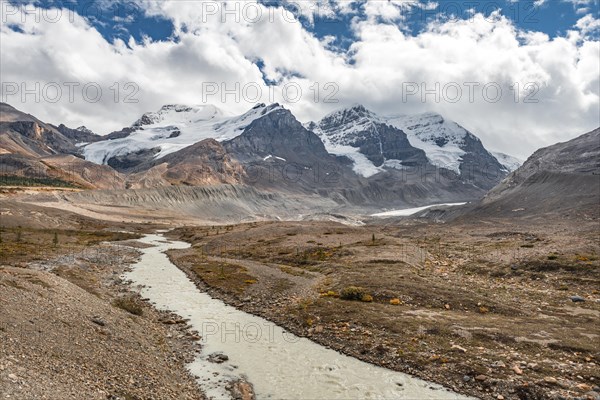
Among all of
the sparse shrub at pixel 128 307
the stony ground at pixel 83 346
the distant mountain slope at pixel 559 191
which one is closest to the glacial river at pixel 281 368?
the stony ground at pixel 83 346

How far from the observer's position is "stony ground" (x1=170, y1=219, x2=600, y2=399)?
78.8 feet

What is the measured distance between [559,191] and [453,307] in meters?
151

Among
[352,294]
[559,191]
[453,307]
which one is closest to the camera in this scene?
[453,307]

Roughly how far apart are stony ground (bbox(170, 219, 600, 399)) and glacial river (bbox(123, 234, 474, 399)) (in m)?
1.33

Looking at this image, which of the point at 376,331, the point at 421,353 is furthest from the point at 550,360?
the point at 376,331

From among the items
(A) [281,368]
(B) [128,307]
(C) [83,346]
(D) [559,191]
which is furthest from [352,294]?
(D) [559,191]

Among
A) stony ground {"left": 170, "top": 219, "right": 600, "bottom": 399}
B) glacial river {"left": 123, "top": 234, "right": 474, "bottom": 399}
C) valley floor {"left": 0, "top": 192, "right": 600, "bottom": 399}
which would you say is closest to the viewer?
valley floor {"left": 0, "top": 192, "right": 600, "bottom": 399}

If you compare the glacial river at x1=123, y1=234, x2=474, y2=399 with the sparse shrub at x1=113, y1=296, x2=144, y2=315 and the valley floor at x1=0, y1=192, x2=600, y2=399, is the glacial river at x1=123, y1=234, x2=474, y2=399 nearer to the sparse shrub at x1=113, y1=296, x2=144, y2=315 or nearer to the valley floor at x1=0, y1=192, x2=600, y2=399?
the valley floor at x1=0, y1=192, x2=600, y2=399

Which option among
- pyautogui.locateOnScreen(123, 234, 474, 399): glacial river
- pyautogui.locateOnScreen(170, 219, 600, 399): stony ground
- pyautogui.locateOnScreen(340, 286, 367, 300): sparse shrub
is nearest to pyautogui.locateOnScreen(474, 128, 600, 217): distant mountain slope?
pyautogui.locateOnScreen(170, 219, 600, 399): stony ground

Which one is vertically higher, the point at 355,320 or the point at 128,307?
the point at 128,307

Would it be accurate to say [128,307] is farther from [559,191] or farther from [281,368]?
[559,191]

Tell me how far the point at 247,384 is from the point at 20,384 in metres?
10.7

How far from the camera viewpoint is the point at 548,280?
1848 inches

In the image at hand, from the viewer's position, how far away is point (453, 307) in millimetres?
36781
